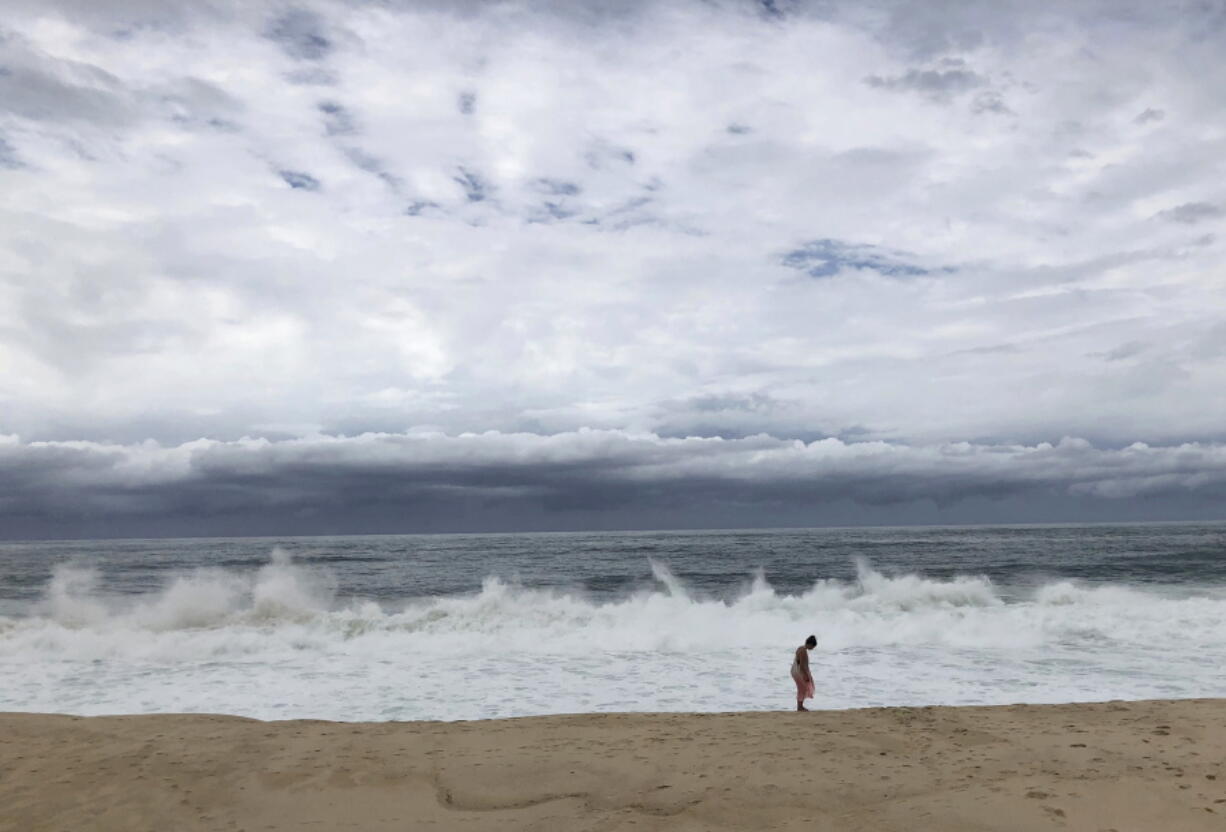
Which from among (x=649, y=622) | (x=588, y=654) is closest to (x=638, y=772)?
(x=588, y=654)

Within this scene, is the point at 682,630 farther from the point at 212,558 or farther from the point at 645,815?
the point at 212,558

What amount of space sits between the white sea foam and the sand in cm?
227

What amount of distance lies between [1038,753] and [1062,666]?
8272mm

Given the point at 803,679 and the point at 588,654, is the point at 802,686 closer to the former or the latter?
the point at 803,679

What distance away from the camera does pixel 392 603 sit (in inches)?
1278

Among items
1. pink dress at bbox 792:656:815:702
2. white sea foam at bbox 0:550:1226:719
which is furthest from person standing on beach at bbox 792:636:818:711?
white sea foam at bbox 0:550:1226:719

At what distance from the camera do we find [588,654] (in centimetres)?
1845

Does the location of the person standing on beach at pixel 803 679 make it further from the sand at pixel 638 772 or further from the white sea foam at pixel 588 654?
the white sea foam at pixel 588 654

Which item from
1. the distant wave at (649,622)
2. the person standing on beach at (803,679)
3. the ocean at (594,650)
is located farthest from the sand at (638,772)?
the distant wave at (649,622)

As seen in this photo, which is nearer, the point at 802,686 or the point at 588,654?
the point at 802,686

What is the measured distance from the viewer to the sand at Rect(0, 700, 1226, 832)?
7.56 meters

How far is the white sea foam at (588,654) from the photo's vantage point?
1392 cm

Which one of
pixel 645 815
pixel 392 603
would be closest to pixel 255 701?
pixel 645 815

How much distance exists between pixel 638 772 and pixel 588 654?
9.77 m
